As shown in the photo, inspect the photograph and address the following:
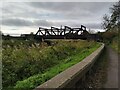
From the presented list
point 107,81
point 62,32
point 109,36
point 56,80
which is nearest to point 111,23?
point 109,36

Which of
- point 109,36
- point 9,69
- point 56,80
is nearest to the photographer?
point 56,80

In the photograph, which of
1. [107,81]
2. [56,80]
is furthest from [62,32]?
[56,80]

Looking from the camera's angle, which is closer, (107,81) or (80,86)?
(80,86)

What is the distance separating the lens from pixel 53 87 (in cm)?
Answer: 562

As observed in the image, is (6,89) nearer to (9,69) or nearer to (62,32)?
(9,69)

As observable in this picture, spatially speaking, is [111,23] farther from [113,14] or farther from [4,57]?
[4,57]

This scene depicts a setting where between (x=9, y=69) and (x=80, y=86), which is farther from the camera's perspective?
(x=9, y=69)

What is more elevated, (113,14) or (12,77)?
(113,14)

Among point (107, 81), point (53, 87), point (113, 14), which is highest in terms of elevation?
point (113, 14)

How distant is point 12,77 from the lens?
10.6 metres

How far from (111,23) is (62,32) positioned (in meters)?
19.5

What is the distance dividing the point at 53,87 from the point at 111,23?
83.7 meters

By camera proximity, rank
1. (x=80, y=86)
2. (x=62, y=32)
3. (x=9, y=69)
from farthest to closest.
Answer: (x=62, y=32), (x=9, y=69), (x=80, y=86)

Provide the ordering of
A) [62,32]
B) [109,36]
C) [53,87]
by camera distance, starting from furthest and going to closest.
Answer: [109,36]
[62,32]
[53,87]
